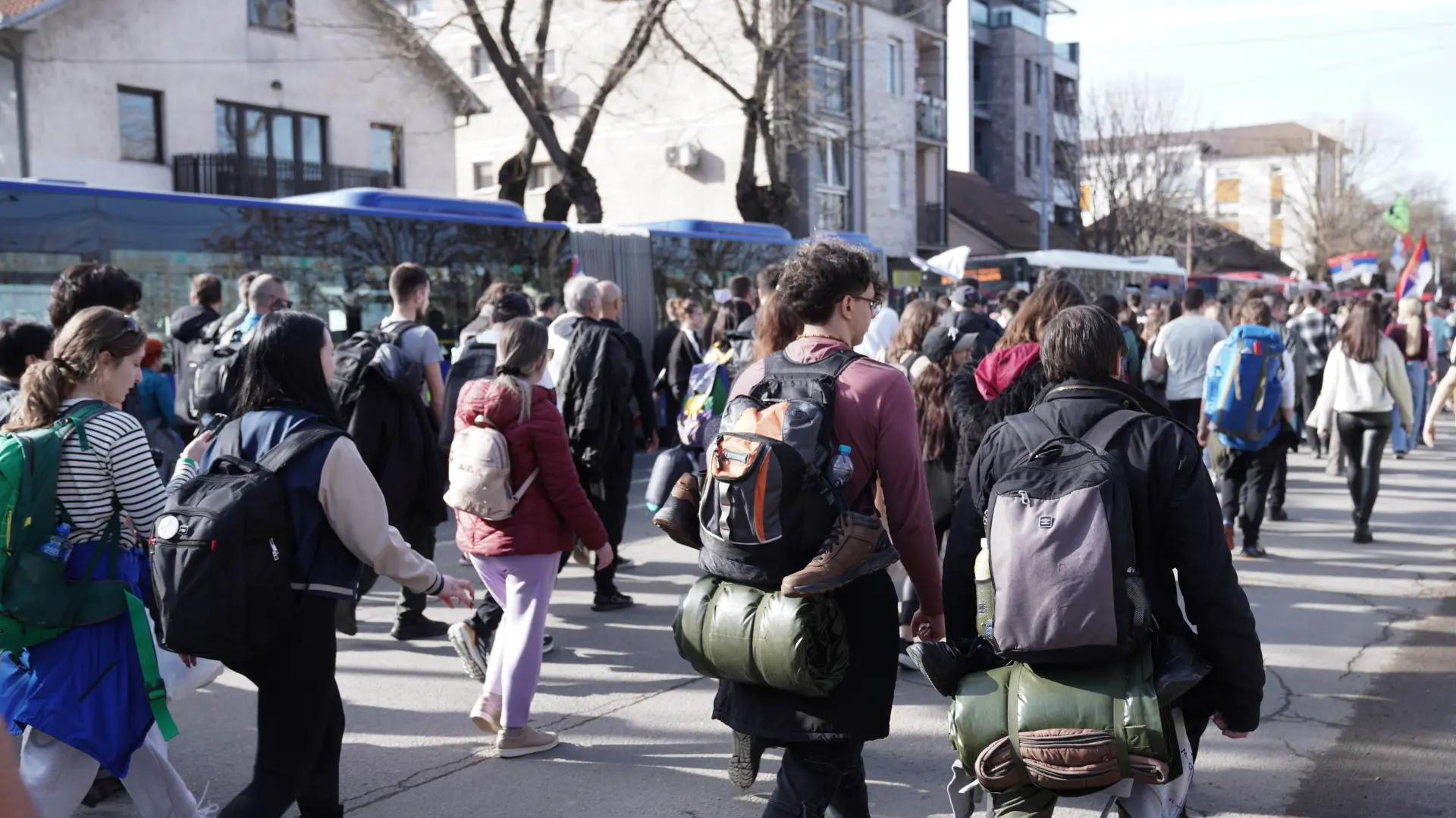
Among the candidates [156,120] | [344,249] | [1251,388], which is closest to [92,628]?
[1251,388]

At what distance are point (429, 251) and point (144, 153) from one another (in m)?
12.4

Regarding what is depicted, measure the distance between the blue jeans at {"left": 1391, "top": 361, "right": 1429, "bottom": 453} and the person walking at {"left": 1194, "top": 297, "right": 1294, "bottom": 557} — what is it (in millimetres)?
3031

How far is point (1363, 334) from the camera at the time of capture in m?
9.09

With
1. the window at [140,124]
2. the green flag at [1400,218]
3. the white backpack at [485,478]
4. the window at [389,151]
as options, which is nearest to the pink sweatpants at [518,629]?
the white backpack at [485,478]

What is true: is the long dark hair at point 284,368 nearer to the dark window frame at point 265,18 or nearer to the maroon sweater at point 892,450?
the maroon sweater at point 892,450

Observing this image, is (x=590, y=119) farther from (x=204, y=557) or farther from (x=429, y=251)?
(x=204, y=557)

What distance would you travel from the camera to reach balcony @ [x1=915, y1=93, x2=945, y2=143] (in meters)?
39.8

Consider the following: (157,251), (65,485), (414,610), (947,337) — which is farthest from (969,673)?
(157,251)

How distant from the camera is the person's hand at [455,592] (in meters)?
3.92

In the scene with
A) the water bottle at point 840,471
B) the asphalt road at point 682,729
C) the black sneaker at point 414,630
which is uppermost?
the water bottle at point 840,471

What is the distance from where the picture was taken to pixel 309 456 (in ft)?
11.3

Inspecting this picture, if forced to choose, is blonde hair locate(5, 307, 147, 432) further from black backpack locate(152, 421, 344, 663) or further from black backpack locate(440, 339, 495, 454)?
black backpack locate(440, 339, 495, 454)

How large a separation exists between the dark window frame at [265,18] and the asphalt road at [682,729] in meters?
22.6

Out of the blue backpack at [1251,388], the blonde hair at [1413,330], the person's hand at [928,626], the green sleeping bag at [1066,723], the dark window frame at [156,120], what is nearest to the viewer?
the green sleeping bag at [1066,723]
